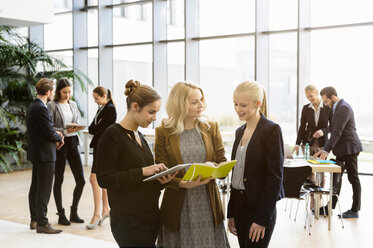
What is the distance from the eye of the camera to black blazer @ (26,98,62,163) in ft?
16.8

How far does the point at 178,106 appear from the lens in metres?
2.74

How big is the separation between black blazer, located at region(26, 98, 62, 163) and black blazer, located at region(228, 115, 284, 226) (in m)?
3.08

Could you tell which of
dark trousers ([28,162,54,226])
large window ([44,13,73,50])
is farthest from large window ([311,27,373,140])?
large window ([44,13,73,50])

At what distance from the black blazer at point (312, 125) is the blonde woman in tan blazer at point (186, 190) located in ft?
13.3

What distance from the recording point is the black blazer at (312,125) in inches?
256

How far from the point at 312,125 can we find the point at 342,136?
0.57m

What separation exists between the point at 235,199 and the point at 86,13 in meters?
10.5

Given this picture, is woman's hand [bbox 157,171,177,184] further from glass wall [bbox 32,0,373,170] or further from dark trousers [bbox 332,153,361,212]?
glass wall [bbox 32,0,373,170]

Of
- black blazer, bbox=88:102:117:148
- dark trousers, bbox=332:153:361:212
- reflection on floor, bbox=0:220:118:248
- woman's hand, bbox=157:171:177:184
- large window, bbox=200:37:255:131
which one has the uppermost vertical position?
large window, bbox=200:37:255:131

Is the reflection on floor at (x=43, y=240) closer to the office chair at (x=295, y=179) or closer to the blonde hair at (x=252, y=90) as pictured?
the office chair at (x=295, y=179)

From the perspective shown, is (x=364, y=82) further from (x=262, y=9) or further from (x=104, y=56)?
(x=104, y=56)

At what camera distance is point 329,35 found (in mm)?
8844

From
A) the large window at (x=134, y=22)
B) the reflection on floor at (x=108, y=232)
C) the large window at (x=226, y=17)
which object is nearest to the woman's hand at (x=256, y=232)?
the reflection on floor at (x=108, y=232)

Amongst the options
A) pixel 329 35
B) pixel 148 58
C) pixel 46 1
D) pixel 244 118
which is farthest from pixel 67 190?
pixel 244 118
